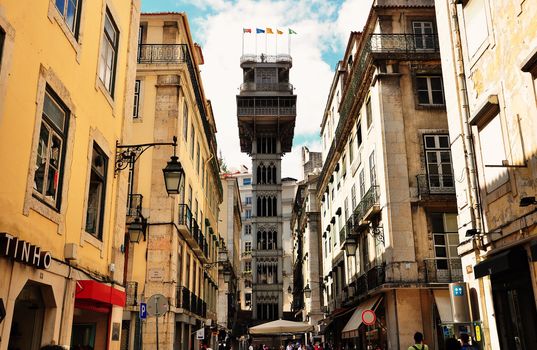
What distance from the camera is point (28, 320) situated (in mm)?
7746

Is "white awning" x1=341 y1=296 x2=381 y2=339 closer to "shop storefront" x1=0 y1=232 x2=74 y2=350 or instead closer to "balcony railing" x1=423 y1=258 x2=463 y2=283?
"balcony railing" x1=423 y1=258 x2=463 y2=283

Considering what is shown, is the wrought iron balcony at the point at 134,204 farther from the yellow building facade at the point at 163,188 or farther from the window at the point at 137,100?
the window at the point at 137,100

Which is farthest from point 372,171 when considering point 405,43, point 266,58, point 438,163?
point 266,58

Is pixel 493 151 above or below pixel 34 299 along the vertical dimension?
above

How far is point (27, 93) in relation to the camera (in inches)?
269

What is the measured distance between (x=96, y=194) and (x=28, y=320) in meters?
2.94

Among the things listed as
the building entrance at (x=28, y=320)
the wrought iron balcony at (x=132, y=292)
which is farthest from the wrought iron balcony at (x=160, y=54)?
the building entrance at (x=28, y=320)

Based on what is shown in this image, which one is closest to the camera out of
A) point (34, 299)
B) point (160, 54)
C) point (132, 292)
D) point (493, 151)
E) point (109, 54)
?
point (34, 299)

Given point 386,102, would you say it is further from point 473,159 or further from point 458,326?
point 458,326

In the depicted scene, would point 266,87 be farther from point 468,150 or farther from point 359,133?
point 468,150

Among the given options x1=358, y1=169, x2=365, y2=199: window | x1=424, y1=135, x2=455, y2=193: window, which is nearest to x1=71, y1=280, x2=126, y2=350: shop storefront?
x1=424, y1=135, x2=455, y2=193: window

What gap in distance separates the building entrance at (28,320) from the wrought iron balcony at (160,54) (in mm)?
14638

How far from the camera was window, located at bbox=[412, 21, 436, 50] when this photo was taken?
72.3 feet

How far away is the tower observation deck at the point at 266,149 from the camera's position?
69.0m
